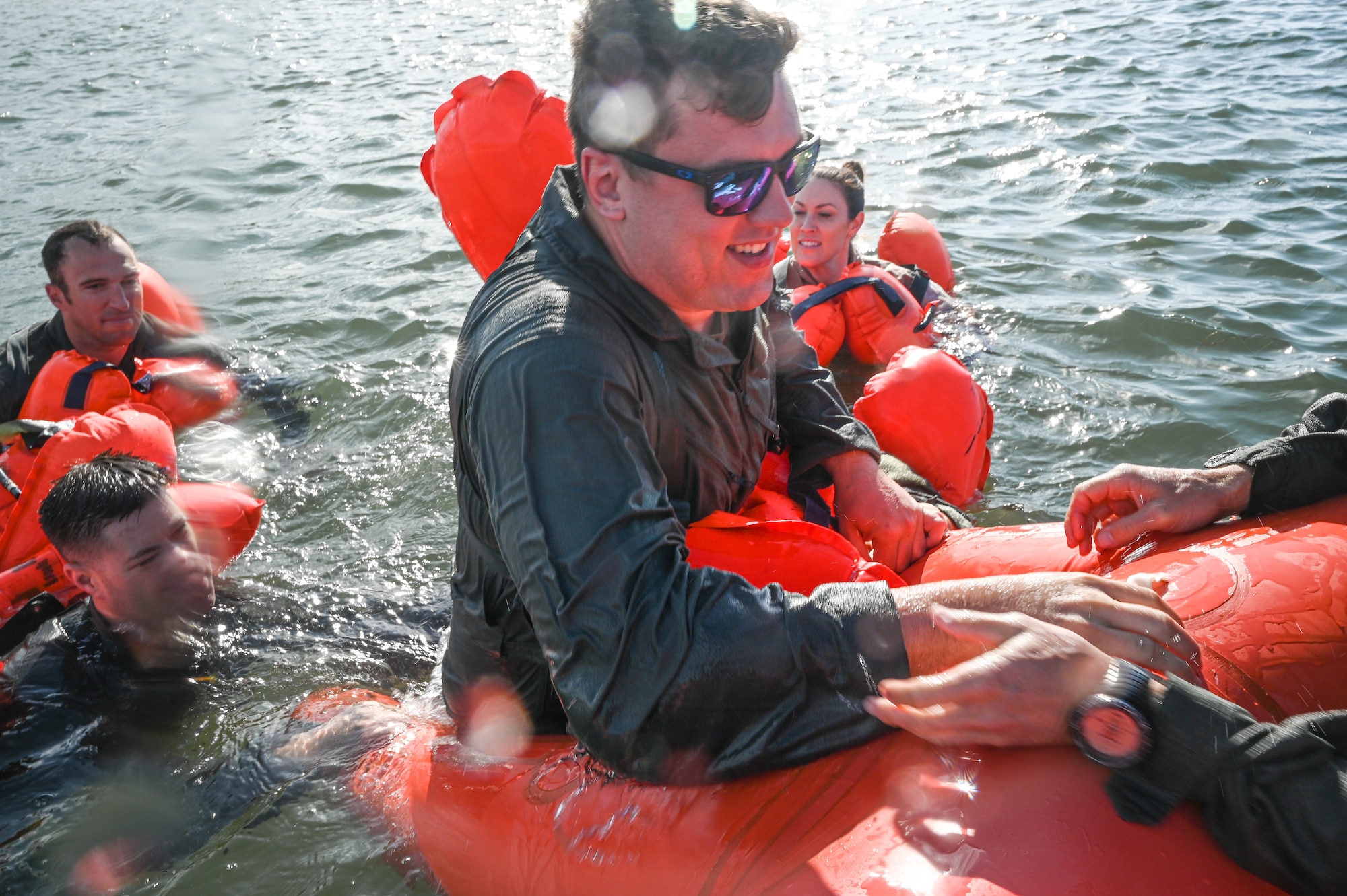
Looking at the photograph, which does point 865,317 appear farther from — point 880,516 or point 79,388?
point 79,388

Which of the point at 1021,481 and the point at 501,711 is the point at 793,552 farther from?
the point at 1021,481

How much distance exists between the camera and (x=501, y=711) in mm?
2566

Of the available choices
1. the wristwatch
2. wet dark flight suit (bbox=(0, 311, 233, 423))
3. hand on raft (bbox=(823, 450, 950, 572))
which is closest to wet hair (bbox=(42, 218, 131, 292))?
wet dark flight suit (bbox=(0, 311, 233, 423))

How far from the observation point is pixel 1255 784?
152 centimetres

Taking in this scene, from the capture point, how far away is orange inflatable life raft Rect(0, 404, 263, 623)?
4078 millimetres

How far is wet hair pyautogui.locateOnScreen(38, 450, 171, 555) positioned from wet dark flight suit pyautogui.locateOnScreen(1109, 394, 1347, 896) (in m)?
3.48

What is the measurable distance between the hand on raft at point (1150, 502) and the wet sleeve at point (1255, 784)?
78 centimetres

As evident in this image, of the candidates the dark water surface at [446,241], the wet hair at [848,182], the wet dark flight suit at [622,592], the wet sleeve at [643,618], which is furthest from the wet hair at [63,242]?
the wet sleeve at [643,618]

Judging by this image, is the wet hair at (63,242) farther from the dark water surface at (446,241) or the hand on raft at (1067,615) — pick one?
the hand on raft at (1067,615)

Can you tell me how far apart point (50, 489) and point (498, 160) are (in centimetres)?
235

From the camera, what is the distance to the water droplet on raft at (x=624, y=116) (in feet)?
6.59

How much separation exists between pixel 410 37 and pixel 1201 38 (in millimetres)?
10662

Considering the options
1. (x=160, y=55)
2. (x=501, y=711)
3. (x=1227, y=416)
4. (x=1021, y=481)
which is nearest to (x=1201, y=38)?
(x=1227, y=416)

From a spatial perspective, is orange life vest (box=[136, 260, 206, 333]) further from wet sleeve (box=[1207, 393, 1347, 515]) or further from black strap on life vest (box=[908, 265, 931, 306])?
wet sleeve (box=[1207, 393, 1347, 515])
